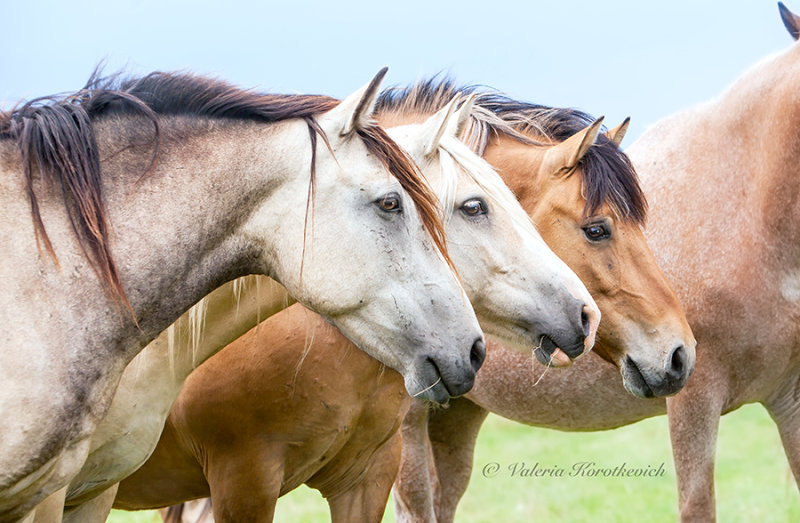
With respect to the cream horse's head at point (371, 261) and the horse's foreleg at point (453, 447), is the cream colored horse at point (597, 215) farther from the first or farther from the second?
the horse's foreleg at point (453, 447)

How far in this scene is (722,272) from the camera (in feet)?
16.1

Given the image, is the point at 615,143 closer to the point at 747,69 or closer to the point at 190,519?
the point at 747,69

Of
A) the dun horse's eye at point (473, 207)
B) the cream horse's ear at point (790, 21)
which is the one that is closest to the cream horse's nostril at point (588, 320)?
the dun horse's eye at point (473, 207)

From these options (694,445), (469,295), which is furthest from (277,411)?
(694,445)

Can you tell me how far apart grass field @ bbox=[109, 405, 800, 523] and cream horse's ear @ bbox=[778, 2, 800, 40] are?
103 inches

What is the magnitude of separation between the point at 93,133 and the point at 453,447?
4.06m

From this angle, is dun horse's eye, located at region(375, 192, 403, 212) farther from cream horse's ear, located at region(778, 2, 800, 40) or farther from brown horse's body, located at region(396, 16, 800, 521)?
cream horse's ear, located at region(778, 2, 800, 40)

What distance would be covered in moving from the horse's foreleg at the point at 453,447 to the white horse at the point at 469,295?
2.82 metres

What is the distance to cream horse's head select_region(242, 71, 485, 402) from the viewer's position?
109 inches

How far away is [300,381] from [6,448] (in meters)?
1.64

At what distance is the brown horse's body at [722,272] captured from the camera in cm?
484

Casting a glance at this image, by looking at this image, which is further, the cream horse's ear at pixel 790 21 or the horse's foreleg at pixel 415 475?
the horse's foreleg at pixel 415 475

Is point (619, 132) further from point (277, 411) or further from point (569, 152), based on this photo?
point (277, 411)

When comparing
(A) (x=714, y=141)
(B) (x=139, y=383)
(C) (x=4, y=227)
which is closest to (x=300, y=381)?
(B) (x=139, y=383)
